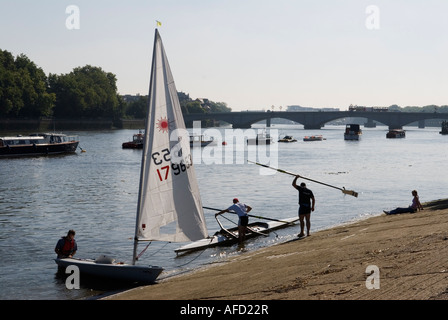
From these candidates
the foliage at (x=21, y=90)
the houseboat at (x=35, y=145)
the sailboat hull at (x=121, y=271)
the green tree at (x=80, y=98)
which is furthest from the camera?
the green tree at (x=80, y=98)

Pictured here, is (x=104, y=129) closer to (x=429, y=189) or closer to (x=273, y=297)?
(x=429, y=189)

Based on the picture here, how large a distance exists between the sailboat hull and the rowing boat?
3550 mm

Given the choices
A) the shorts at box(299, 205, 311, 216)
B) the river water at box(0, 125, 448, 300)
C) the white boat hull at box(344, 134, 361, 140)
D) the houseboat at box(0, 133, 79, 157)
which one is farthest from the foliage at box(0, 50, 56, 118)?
the shorts at box(299, 205, 311, 216)

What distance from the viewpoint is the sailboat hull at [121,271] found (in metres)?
18.4

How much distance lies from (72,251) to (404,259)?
456 inches

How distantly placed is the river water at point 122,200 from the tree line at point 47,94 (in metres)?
62.1

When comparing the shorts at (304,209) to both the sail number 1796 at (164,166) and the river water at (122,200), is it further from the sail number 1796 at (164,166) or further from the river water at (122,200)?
the sail number 1796 at (164,166)

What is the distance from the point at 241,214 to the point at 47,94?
138 metres

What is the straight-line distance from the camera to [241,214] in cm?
2445

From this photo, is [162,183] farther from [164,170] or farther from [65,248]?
[65,248]

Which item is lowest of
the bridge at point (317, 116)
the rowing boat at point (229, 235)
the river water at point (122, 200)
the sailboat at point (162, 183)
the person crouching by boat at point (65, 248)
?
the river water at point (122, 200)

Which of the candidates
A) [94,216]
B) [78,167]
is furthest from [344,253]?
[78,167]

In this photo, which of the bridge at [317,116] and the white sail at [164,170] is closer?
the white sail at [164,170]

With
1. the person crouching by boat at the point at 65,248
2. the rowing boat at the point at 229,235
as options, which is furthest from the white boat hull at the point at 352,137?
the person crouching by boat at the point at 65,248
